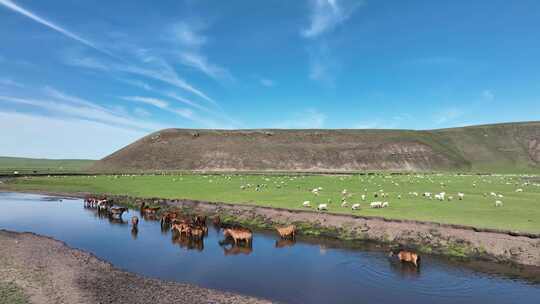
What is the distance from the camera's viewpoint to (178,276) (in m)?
19.3

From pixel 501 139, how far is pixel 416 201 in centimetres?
16727

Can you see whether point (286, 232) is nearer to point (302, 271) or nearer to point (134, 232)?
point (302, 271)

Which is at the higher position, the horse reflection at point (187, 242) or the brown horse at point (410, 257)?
the brown horse at point (410, 257)

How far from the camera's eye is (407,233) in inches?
1051

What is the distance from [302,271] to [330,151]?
141215mm

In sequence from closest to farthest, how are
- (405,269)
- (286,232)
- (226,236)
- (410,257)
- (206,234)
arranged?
(405,269)
(410,257)
(286,232)
(226,236)
(206,234)

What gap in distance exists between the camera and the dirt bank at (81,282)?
51.7ft

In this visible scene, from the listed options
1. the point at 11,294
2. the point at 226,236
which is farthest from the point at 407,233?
the point at 11,294

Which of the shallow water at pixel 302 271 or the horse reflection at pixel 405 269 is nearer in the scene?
the shallow water at pixel 302 271

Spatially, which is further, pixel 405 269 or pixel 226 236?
pixel 226 236

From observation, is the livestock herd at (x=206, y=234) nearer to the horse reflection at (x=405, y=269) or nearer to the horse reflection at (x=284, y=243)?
the horse reflection at (x=284, y=243)

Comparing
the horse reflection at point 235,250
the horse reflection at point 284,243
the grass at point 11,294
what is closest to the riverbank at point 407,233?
the horse reflection at point 284,243

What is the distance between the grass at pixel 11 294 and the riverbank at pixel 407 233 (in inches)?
747

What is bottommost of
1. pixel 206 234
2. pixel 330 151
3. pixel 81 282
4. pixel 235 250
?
pixel 81 282
